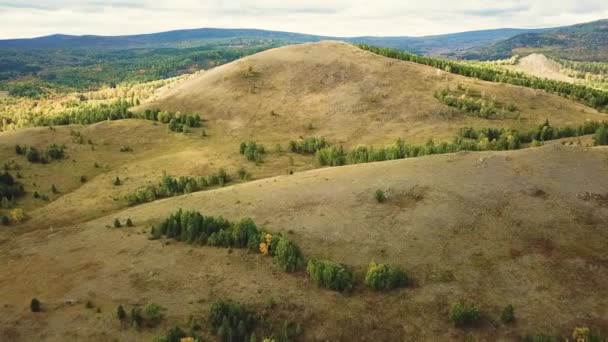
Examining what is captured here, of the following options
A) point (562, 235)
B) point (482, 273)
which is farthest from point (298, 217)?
point (562, 235)

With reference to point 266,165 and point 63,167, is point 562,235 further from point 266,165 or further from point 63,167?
point 63,167

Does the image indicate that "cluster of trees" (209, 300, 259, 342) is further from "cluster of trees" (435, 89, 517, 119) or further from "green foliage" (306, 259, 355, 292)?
"cluster of trees" (435, 89, 517, 119)

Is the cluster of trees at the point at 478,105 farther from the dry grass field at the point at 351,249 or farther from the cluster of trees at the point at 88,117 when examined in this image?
the cluster of trees at the point at 88,117

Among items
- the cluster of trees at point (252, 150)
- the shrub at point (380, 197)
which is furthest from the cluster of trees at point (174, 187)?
the shrub at point (380, 197)

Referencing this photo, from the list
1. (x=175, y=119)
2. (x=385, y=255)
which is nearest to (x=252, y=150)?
(x=175, y=119)

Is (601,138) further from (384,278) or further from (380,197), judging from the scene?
(384,278)

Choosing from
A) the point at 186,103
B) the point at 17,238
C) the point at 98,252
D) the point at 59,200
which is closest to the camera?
the point at 98,252
